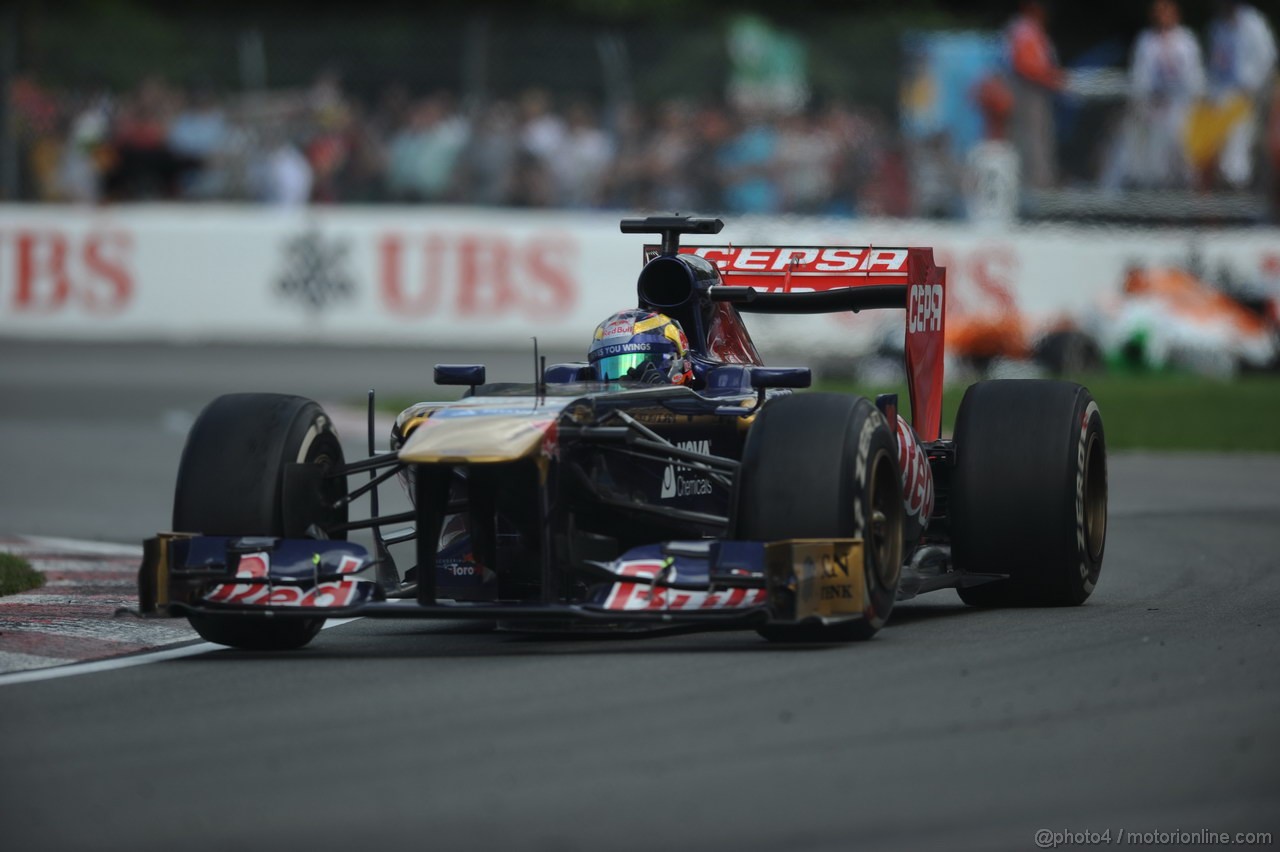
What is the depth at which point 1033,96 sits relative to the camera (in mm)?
24312

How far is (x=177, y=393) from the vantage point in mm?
19375

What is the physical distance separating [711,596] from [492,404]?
1007 mm

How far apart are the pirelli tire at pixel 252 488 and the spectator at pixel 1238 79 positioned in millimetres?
17854

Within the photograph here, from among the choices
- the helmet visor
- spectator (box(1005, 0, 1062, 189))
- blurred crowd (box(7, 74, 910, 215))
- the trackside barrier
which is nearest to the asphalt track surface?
the helmet visor

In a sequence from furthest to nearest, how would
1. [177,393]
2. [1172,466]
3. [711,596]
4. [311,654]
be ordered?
[177,393], [1172,466], [311,654], [711,596]

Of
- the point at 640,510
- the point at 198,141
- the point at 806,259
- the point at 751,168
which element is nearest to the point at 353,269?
the point at 198,141

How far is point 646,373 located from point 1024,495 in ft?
4.95

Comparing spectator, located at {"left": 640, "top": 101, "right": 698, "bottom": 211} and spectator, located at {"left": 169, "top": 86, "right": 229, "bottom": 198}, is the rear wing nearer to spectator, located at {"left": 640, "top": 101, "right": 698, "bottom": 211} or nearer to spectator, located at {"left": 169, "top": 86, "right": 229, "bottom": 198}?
spectator, located at {"left": 640, "top": 101, "right": 698, "bottom": 211}

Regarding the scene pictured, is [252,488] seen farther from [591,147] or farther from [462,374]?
[591,147]

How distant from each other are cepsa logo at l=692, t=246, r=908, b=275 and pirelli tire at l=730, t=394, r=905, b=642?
2108 millimetres

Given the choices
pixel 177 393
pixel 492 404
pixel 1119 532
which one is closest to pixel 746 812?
pixel 492 404

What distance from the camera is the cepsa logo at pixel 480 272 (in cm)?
2378

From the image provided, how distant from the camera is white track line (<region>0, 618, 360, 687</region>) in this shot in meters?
6.77

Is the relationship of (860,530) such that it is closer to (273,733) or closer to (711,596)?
(711,596)
